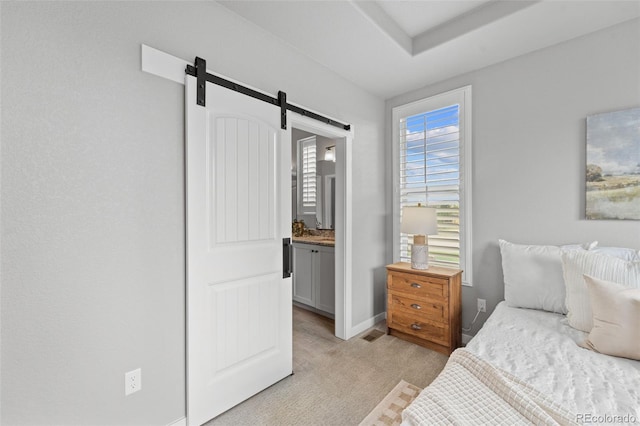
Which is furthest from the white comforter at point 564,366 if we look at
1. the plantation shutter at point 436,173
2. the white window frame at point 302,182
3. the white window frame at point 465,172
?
the white window frame at point 302,182

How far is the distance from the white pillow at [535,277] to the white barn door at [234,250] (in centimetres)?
179

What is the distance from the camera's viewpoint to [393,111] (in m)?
3.38

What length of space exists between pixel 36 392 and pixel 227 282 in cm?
96

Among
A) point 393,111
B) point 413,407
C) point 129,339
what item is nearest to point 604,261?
point 413,407

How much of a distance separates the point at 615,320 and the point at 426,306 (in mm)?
1387

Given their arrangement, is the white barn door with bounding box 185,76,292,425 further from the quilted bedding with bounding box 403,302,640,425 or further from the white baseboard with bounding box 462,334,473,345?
the white baseboard with bounding box 462,334,473,345

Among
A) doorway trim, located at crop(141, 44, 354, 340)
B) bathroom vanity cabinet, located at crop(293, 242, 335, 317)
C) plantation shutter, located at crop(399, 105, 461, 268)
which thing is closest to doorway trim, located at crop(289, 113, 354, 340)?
doorway trim, located at crop(141, 44, 354, 340)

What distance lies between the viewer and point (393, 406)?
75.1 inches

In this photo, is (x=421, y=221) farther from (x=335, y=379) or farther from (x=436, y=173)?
(x=335, y=379)

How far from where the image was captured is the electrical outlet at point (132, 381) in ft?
4.96

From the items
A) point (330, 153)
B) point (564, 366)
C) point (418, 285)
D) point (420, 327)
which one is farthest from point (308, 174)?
point (564, 366)

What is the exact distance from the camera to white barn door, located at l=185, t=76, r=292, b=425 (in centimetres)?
174

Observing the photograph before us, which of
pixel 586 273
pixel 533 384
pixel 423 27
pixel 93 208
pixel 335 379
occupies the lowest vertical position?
pixel 335 379

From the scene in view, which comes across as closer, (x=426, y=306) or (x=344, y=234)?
(x=426, y=306)
